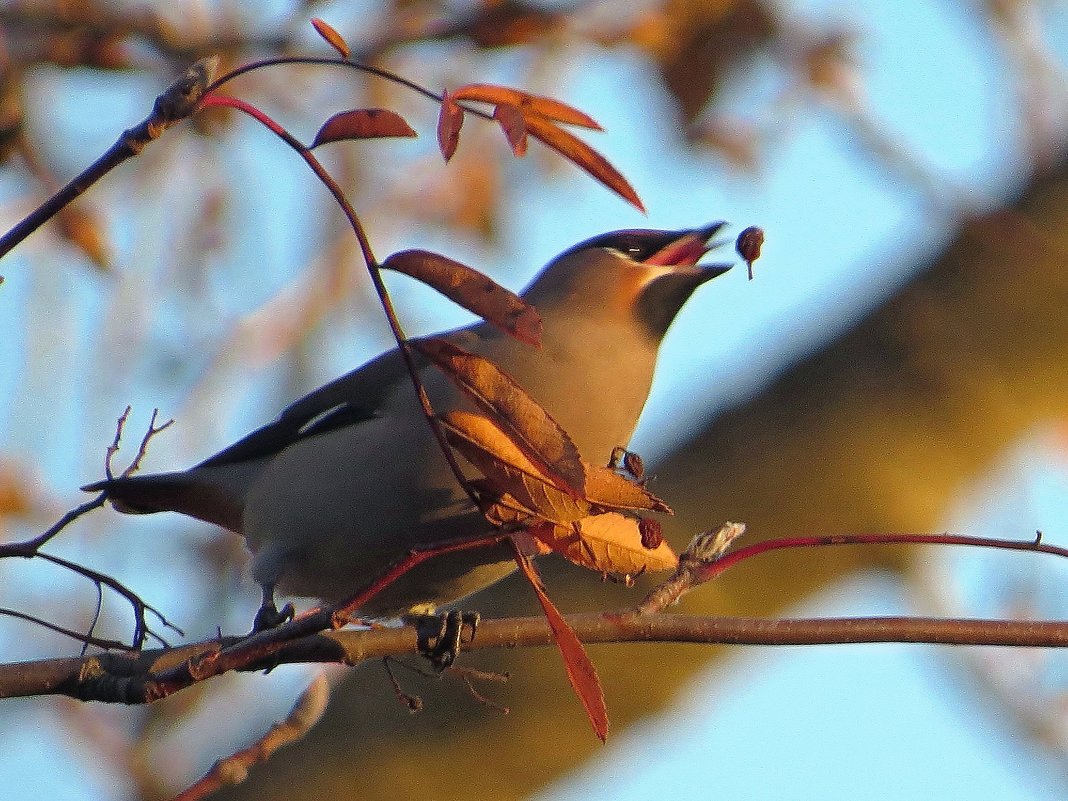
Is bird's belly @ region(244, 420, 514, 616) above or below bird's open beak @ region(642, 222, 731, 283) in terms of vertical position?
below

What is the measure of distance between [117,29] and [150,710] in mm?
4280

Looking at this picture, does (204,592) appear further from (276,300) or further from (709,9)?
(709,9)

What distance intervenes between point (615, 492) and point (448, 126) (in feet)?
1.94

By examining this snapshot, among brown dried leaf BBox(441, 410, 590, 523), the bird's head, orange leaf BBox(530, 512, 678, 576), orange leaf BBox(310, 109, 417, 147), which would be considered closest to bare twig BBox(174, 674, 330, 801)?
orange leaf BBox(530, 512, 678, 576)

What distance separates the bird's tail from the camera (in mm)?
4352

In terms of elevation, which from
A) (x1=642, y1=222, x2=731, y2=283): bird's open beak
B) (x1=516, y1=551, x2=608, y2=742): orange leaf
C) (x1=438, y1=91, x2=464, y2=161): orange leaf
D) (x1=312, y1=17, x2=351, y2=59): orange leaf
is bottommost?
(x1=516, y1=551, x2=608, y2=742): orange leaf

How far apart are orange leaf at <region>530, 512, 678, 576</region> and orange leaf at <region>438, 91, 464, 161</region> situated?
24.3 inches

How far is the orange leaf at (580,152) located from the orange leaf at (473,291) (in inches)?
11.3

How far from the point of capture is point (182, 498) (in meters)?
4.53

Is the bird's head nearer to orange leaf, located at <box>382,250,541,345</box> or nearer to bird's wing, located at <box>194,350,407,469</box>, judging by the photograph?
bird's wing, located at <box>194,350,407,469</box>

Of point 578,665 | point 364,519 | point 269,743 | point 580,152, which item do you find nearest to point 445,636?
point 364,519

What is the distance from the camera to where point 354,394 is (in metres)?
4.32

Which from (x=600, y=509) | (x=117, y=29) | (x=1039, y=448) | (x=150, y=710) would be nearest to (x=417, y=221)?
(x=150, y=710)

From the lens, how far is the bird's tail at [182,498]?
435cm
